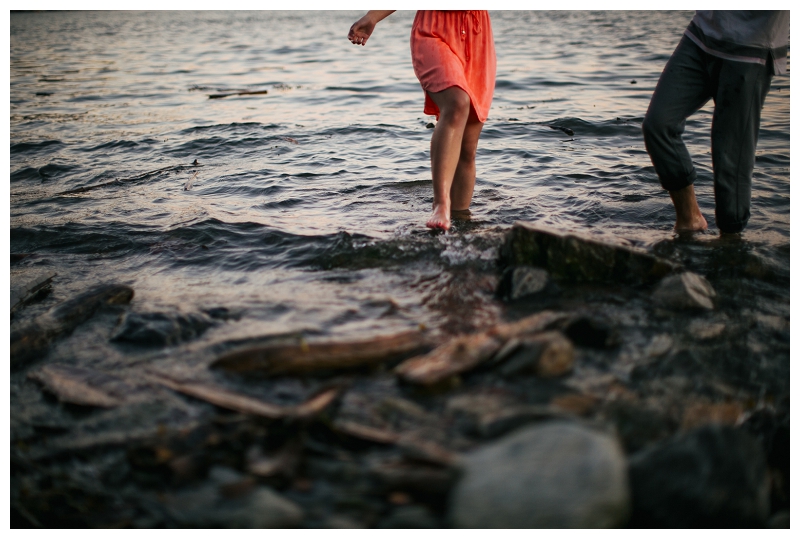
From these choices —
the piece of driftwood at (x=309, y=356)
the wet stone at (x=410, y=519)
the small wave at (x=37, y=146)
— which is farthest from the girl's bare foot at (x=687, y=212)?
the small wave at (x=37, y=146)

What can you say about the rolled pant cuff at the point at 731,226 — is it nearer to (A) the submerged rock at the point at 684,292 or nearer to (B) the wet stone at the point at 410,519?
(A) the submerged rock at the point at 684,292

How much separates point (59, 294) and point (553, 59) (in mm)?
11929

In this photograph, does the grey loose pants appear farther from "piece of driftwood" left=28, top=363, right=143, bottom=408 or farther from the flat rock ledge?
"piece of driftwood" left=28, top=363, right=143, bottom=408

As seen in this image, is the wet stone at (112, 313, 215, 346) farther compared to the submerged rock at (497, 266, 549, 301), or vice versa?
the submerged rock at (497, 266, 549, 301)

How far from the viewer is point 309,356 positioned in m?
2.22

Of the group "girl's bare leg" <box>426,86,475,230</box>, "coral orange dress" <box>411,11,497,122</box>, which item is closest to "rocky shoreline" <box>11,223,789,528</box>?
"girl's bare leg" <box>426,86,475,230</box>

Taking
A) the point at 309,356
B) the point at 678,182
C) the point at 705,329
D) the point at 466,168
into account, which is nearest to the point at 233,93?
the point at 466,168

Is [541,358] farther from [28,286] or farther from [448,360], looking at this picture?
[28,286]

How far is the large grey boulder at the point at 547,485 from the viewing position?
1478mm

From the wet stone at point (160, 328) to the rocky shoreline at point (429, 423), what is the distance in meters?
0.01

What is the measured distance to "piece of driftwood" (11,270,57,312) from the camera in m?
2.97

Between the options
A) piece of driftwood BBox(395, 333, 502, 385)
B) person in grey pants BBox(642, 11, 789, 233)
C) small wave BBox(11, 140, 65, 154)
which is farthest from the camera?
small wave BBox(11, 140, 65, 154)
